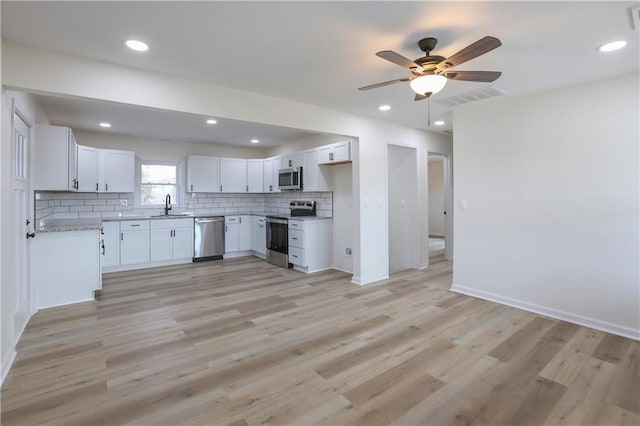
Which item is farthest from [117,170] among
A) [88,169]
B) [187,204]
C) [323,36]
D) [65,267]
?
[323,36]

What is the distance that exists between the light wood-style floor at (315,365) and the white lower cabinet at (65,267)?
235 millimetres

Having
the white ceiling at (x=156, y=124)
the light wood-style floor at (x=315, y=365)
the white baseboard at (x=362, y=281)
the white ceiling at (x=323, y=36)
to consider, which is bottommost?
the light wood-style floor at (x=315, y=365)

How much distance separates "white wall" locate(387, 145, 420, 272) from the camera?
218 inches

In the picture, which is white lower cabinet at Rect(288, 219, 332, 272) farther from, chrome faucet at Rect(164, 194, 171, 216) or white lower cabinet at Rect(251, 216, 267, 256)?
chrome faucet at Rect(164, 194, 171, 216)

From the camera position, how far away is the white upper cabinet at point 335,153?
16.0ft

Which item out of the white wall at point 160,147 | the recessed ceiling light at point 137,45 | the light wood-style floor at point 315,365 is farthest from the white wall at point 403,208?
the recessed ceiling light at point 137,45

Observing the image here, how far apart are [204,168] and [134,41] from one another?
13.6 feet

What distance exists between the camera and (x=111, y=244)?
5.28 meters

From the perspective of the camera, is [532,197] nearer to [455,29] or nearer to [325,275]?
Answer: [455,29]

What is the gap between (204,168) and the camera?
21.0ft

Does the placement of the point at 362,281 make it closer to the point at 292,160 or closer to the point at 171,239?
the point at 292,160

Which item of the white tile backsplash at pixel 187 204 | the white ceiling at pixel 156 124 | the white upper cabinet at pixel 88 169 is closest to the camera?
the white ceiling at pixel 156 124

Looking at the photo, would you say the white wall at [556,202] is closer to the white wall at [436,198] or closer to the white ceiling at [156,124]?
the white ceiling at [156,124]

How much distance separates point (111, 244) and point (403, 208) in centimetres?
499
